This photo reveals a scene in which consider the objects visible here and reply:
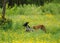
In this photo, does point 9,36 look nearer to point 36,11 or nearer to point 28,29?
point 28,29

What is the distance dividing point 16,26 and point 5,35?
3.05 m

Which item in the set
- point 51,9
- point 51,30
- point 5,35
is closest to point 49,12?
point 51,9

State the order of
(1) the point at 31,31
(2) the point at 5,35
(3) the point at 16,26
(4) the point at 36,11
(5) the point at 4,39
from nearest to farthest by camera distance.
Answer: (5) the point at 4,39 → (2) the point at 5,35 → (1) the point at 31,31 → (3) the point at 16,26 → (4) the point at 36,11

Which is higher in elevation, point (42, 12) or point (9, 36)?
point (9, 36)

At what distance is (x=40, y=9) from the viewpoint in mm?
32469

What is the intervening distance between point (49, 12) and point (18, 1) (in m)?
17.3

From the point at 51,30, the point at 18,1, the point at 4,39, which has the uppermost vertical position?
the point at 4,39

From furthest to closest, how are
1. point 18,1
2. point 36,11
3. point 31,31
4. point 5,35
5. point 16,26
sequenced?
point 18,1 → point 36,11 → point 16,26 → point 31,31 → point 5,35

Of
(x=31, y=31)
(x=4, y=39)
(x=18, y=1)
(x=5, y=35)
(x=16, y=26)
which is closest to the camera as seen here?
(x=4, y=39)

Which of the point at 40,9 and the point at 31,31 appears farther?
the point at 40,9

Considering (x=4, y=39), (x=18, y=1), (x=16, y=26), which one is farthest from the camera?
(x=18, y=1)

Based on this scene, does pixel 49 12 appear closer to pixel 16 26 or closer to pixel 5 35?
pixel 16 26

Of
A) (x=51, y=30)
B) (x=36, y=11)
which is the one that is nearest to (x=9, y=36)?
(x=51, y=30)

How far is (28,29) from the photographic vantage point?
48.5 feet
